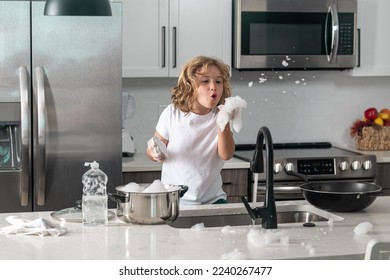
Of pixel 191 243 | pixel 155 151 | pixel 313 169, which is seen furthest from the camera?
pixel 313 169

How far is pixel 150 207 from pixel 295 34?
219 cm

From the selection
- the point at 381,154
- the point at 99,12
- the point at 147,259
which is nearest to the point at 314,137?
the point at 381,154

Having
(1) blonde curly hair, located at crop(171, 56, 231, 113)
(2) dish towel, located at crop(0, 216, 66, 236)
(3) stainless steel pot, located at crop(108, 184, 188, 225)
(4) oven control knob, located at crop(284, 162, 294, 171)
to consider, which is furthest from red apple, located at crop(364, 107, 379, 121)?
(2) dish towel, located at crop(0, 216, 66, 236)

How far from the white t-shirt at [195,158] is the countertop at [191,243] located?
0.58 metres

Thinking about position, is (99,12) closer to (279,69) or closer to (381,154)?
(279,69)

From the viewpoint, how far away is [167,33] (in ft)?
14.2

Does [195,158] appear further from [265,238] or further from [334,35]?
[334,35]

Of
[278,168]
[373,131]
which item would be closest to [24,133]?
[278,168]

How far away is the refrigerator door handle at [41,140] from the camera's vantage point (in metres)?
3.66

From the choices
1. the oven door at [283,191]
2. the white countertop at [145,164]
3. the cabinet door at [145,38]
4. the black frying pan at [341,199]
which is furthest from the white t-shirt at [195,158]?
the cabinet door at [145,38]

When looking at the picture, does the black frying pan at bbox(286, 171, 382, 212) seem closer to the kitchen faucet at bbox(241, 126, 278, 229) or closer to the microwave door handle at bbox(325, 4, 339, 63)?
the kitchen faucet at bbox(241, 126, 278, 229)

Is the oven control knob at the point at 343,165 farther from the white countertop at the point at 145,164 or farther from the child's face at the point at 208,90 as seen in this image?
the child's face at the point at 208,90

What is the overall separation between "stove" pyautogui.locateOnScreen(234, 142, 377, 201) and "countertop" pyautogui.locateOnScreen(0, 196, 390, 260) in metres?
1.45

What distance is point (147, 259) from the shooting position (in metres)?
2.21
